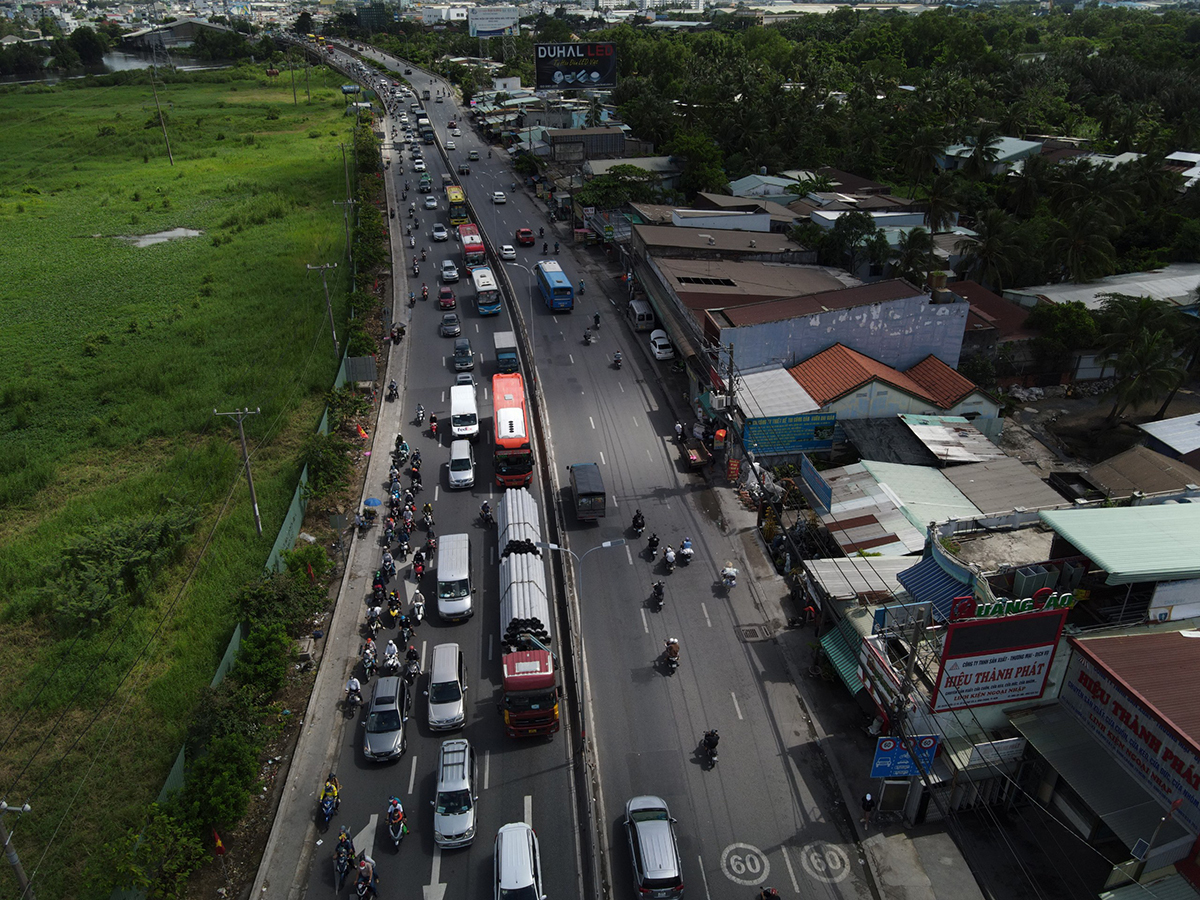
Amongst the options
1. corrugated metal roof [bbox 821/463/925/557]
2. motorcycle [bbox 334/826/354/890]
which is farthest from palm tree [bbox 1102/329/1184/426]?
motorcycle [bbox 334/826/354/890]

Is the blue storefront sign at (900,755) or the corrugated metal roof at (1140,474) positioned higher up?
the corrugated metal roof at (1140,474)

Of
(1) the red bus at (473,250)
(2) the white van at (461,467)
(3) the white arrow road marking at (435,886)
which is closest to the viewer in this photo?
(3) the white arrow road marking at (435,886)

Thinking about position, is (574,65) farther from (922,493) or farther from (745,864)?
(745,864)

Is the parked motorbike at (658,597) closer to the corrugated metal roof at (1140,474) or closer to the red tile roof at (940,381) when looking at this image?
the red tile roof at (940,381)

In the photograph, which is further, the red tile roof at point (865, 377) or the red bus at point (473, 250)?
the red bus at point (473, 250)

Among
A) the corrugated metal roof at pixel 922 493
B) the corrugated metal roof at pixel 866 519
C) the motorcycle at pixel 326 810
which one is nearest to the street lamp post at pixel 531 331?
the corrugated metal roof at pixel 866 519

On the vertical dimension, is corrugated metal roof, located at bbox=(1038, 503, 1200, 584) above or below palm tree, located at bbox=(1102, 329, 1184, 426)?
above

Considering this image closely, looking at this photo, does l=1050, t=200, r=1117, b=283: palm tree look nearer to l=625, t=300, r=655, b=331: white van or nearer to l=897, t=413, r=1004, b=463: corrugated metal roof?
l=897, t=413, r=1004, b=463: corrugated metal roof

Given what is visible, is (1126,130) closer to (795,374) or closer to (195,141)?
(795,374)
